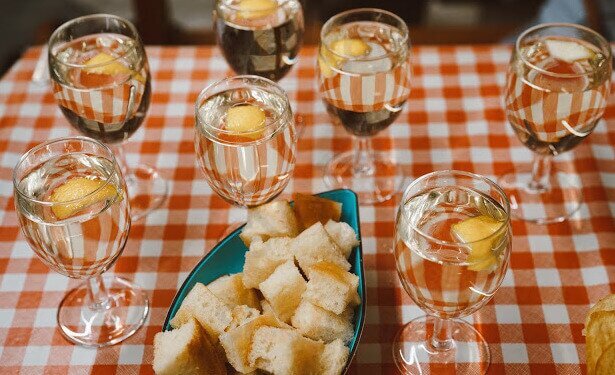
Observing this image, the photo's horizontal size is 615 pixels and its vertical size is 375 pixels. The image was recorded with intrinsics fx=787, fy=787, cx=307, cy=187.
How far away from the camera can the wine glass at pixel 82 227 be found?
0.95 m

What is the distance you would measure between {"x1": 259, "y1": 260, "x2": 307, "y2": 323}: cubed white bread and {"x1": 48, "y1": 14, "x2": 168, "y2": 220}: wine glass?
1.29 ft

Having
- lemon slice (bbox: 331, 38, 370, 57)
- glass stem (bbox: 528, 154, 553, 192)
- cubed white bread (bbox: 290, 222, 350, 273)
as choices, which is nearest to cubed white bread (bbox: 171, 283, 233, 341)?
cubed white bread (bbox: 290, 222, 350, 273)

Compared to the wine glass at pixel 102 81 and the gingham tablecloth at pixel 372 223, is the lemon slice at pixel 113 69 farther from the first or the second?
the gingham tablecloth at pixel 372 223

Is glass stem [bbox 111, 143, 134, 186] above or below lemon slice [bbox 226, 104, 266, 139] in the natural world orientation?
below

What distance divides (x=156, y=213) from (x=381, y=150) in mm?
418

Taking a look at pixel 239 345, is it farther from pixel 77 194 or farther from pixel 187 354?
pixel 77 194

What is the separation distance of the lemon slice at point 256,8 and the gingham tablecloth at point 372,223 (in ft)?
0.84

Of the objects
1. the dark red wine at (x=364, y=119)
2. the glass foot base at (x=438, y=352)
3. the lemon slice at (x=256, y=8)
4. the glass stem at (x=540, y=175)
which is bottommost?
the glass foot base at (x=438, y=352)

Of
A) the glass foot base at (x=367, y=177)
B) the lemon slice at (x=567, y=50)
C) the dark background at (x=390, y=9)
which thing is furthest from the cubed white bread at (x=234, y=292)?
the dark background at (x=390, y=9)

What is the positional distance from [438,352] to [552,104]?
0.39 meters

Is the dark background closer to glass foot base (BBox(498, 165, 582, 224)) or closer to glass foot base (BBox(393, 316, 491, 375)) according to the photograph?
glass foot base (BBox(498, 165, 582, 224))

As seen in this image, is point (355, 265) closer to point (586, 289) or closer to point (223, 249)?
point (223, 249)

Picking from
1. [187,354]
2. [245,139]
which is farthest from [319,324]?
[245,139]

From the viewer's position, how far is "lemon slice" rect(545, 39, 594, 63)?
124cm
